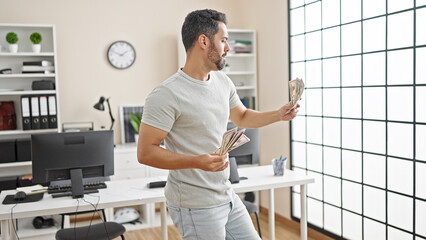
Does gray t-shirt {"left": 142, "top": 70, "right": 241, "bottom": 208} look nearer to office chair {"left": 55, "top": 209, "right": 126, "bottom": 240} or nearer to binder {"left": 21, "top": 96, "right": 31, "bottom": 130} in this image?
office chair {"left": 55, "top": 209, "right": 126, "bottom": 240}

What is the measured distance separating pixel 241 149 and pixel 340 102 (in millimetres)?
1097

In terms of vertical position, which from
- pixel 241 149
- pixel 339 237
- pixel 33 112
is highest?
pixel 33 112

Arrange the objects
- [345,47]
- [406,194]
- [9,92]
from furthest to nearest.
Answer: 1. [9,92]
2. [345,47]
3. [406,194]

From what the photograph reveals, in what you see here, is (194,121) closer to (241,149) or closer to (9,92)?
(241,149)

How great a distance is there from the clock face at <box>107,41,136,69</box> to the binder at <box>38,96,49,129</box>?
856 millimetres

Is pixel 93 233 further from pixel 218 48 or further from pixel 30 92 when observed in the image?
pixel 30 92

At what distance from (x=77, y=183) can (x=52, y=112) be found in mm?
1687

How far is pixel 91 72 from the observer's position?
456cm

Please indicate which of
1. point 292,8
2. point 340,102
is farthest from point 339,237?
point 292,8

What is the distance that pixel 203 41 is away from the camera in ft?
6.13

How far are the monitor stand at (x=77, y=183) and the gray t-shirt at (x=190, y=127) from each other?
3.09ft

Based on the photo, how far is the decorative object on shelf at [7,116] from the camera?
4125 millimetres

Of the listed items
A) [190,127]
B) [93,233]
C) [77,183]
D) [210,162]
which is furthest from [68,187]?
[210,162]

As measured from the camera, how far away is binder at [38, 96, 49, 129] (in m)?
4.08
